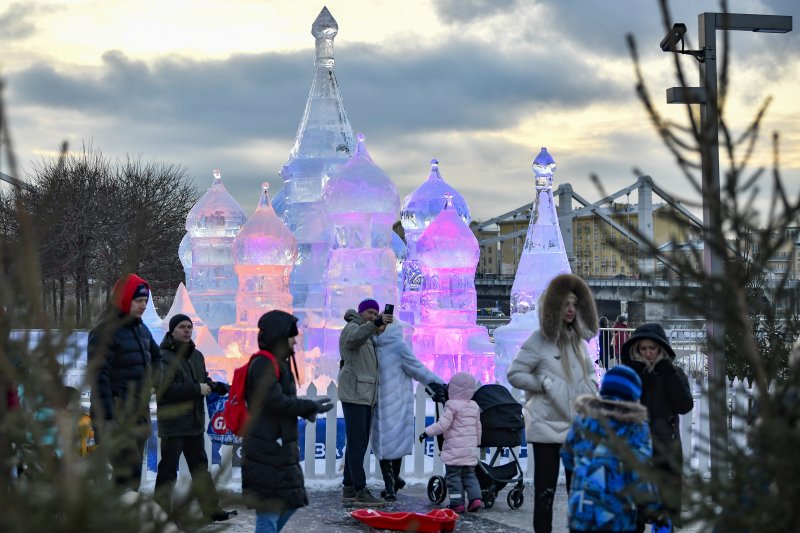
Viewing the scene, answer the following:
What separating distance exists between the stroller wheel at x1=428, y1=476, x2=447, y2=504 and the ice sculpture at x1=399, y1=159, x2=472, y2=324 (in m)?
7.48

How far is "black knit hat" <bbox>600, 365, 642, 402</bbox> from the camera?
17.4 feet

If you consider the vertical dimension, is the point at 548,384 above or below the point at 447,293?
below

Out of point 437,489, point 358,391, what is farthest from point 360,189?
point 437,489

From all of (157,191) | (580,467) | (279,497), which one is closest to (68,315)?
(580,467)

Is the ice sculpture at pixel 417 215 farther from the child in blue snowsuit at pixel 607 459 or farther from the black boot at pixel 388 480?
the child in blue snowsuit at pixel 607 459

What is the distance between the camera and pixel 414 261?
16641 mm

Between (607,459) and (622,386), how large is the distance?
0.38 meters

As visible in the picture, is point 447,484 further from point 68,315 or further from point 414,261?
point 414,261

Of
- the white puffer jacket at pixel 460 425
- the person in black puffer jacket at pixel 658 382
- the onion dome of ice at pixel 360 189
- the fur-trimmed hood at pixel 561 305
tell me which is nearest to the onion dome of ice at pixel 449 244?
the onion dome of ice at pixel 360 189

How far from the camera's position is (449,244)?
15398 millimetres

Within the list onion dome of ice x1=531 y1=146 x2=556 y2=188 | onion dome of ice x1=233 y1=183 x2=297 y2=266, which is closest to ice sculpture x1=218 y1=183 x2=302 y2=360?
onion dome of ice x1=233 y1=183 x2=297 y2=266

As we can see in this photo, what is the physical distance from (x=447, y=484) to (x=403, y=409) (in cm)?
90

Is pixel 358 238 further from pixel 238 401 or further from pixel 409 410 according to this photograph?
pixel 238 401

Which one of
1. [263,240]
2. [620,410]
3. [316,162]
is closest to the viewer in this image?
[620,410]
